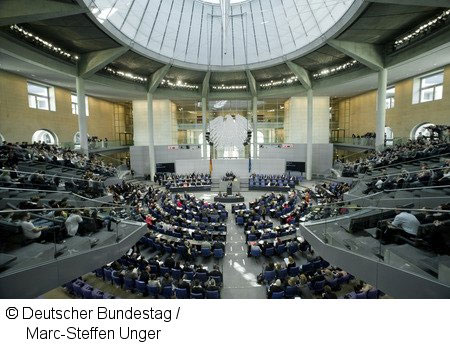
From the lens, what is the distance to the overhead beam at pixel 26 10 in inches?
432

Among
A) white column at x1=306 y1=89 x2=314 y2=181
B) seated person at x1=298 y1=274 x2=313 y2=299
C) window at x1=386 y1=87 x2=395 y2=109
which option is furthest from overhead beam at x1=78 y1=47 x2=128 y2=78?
window at x1=386 y1=87 x2=395 y2=109

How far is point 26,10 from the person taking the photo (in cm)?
1112

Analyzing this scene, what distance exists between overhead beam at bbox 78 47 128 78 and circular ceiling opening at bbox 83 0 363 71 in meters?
1.23

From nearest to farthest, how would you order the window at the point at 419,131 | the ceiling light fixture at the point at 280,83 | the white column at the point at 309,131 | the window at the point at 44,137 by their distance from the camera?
the window at the point at 419,131
the window at the point at 44,137
the white column at the point at 309,131
the ceiling light fixture at the point at 280,83

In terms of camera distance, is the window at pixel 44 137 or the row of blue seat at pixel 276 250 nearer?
the row of blue seat at pixel 276 250

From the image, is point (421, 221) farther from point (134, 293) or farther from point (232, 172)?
point (232, 172)

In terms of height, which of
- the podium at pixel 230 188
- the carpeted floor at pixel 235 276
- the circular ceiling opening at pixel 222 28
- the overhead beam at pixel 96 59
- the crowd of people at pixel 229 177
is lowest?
the carpeted floor at pixel 235 276

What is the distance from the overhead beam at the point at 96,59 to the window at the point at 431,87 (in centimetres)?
2363

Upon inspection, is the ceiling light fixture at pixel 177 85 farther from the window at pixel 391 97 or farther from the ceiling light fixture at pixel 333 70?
the window at pixel 391 97

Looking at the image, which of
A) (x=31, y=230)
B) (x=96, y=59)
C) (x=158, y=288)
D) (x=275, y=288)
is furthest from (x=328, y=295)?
(x=96, y=59)

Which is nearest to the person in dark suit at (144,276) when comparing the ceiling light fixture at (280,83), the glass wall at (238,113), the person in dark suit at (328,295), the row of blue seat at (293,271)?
the row of blue seat at (293,271)

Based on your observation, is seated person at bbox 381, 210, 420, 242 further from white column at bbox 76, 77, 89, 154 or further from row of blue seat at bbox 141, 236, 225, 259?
white column at bbox 76, 77, 89, 154

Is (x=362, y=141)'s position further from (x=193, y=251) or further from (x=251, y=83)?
(x=193, y=251)

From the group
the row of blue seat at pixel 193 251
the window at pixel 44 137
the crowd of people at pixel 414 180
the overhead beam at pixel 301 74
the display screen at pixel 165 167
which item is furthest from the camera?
the display screen at pixel 165 167
